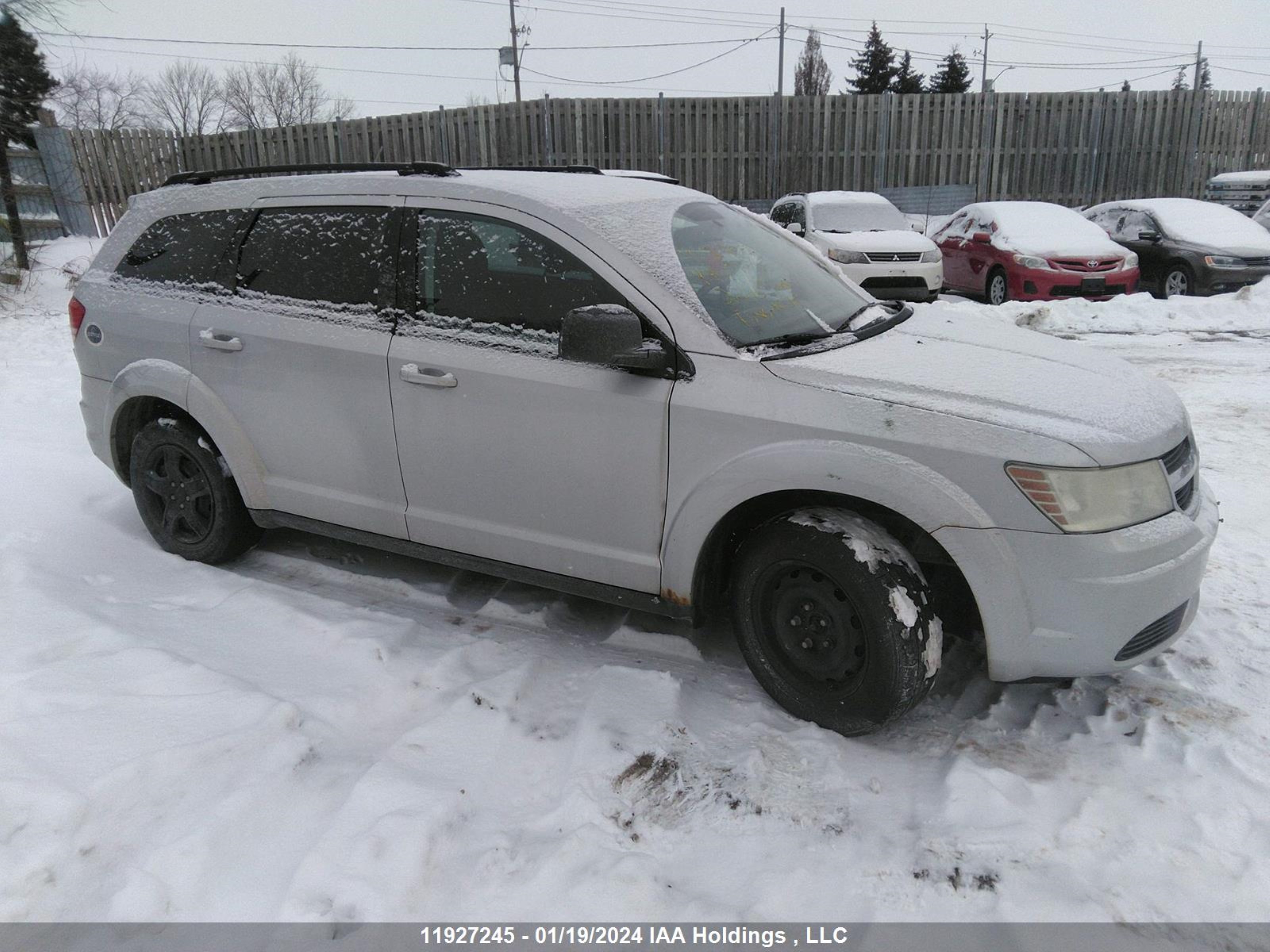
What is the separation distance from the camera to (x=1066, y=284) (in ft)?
36.4

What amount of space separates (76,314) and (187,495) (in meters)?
1.15

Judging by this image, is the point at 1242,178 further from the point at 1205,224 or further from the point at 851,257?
the point at 851,257

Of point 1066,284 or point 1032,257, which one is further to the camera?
point 1032,257

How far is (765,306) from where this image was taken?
3.29 meters

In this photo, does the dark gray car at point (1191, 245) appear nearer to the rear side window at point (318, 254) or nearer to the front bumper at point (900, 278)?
the front bumper at point (900, 278)

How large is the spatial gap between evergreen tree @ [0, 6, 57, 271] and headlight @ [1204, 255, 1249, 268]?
15.5 metres

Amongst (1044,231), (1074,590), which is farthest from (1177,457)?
(1044,231)

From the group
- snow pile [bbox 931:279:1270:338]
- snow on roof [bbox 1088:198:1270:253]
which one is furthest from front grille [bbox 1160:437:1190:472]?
snow on roof [bbox 1088:198:1270:253]

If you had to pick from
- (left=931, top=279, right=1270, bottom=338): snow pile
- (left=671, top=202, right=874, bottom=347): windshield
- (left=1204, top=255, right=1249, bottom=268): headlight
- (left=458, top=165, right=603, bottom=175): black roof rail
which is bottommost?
(left=931, top=279, right=1270, bottom=338): snow pile

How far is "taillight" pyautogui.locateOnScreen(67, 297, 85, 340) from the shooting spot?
437cm

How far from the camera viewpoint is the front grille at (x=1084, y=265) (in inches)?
437

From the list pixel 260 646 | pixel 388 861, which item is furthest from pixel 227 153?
pixel 388 861

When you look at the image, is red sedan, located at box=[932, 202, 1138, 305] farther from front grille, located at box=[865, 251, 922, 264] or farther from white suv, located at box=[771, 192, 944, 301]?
front grille, located at box=[865, 251, 922, 264]

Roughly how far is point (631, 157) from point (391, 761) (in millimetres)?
18929
